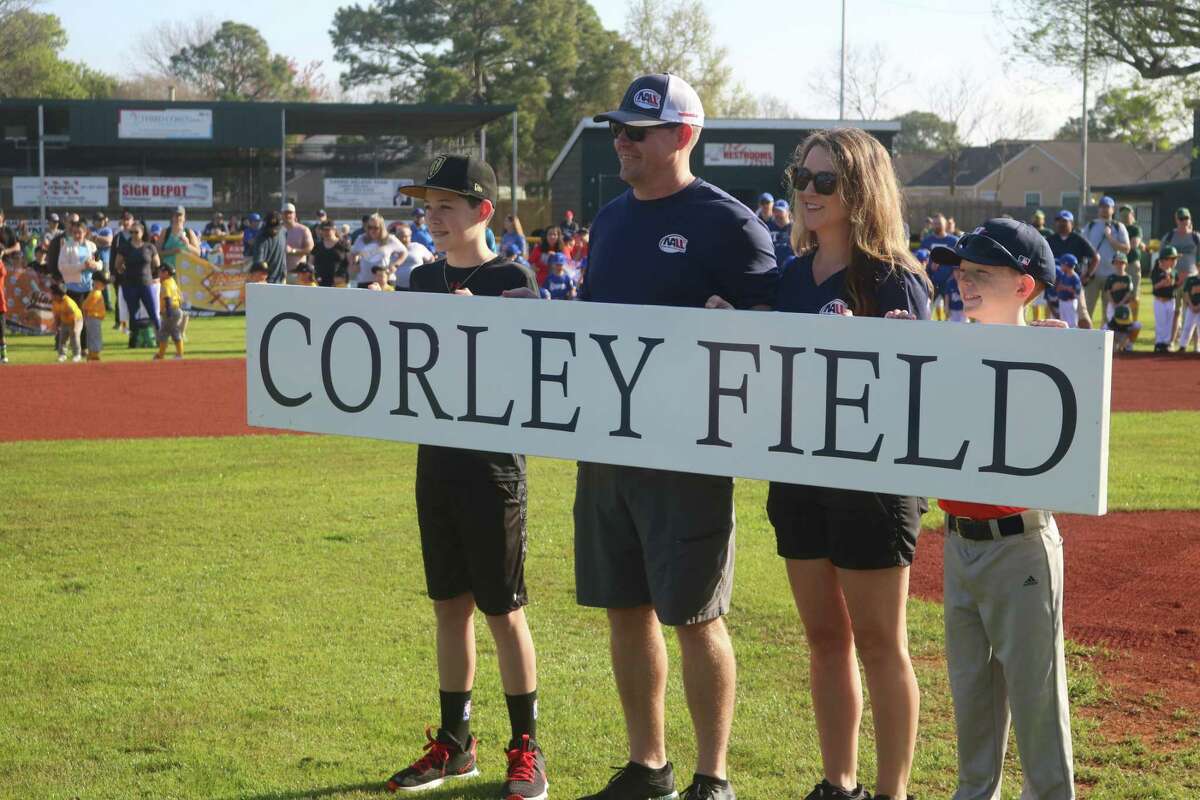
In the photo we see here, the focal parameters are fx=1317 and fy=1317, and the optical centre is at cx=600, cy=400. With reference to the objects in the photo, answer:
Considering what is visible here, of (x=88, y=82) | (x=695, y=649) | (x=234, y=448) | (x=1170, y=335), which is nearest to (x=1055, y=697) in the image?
(x=695, y=649)

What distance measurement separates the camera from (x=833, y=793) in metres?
3.95

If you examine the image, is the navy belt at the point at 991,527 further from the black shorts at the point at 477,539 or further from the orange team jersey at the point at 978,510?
the black shorts at the point at 477,539

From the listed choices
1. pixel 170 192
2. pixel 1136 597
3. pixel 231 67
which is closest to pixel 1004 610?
pixel 1136 597

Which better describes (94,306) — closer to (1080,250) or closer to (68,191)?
(1080,250)

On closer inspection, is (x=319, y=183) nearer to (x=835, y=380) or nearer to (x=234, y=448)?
(x=234, y=448)

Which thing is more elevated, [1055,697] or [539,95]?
[539,95]

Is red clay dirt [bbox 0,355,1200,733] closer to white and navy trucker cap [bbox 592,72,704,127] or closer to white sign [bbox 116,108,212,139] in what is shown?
white and navy trucker cap [bbox 592,72,704,127]

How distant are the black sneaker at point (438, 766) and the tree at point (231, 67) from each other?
83626 millimetres

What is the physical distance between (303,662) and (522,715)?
160cm

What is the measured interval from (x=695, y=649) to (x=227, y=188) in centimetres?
4689

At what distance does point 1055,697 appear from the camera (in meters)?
3.58

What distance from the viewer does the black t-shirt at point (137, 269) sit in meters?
19.4

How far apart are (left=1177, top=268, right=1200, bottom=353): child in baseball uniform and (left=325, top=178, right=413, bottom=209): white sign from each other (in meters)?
28.0

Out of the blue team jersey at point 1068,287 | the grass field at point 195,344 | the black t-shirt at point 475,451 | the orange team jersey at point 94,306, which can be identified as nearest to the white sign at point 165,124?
the grass field at point 195,344
